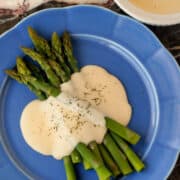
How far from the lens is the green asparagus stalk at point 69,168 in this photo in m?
1.62

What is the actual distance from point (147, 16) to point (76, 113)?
0.38 m

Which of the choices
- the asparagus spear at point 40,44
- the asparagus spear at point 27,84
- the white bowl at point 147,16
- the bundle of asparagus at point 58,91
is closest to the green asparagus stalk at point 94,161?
the bundle of asparagus at point 58,91

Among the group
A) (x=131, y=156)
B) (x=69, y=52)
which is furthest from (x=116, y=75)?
(x=131, y=156)

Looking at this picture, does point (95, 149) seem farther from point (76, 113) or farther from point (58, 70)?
point (58, 70)

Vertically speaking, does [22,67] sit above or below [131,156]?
above

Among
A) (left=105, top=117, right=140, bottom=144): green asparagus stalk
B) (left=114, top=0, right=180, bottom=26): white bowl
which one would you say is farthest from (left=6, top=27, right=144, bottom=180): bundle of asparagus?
(left=114, top=0, right=180, bottom=26): white bowl

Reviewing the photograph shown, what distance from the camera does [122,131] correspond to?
1.63m

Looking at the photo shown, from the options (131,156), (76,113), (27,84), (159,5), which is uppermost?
(159,5)

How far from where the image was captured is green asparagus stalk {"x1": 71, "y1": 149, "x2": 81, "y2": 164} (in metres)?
1.62

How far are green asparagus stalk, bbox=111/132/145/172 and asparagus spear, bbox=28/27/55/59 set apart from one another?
1.13ft

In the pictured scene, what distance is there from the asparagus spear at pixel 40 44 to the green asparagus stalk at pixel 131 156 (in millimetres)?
344

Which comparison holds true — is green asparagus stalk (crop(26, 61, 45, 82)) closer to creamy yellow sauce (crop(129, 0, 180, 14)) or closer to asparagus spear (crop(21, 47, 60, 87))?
asparagus spear (crop(21, 47, 60, 87))

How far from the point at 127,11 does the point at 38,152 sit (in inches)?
20.5

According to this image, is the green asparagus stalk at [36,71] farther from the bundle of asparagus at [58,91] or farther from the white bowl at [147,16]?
the white bowl at [147,16]
